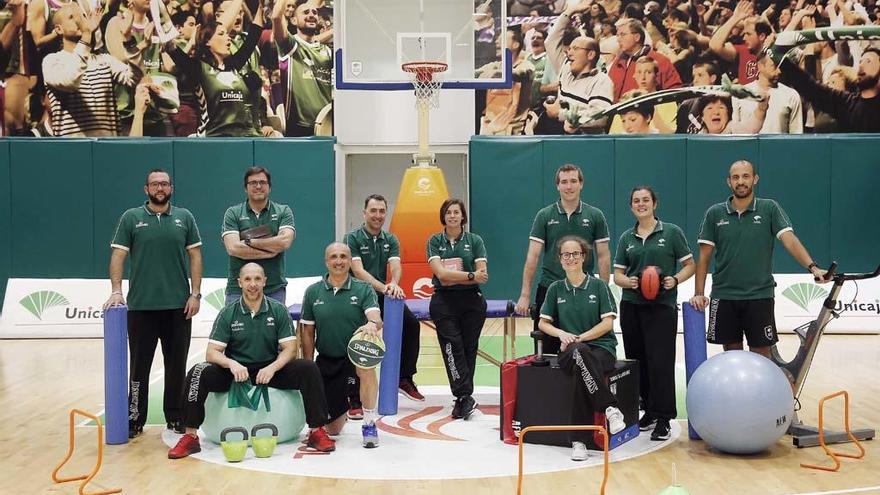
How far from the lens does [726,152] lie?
45.5 ft

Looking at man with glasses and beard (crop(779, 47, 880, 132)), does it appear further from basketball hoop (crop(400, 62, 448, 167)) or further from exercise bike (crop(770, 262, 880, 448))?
exercise bike (crop(770, 262, 880, 448))

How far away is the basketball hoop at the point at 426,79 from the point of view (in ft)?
41.7

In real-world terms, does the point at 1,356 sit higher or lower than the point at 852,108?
lower

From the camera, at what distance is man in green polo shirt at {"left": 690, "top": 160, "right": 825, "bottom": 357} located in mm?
6641

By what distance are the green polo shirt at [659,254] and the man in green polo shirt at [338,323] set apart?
6.07ft

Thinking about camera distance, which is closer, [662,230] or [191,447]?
[191,447]

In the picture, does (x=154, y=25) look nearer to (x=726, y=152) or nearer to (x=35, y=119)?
(x=35, y=119)

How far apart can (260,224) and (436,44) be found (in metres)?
6.71

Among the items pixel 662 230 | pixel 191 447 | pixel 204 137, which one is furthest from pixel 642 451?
pixel 204 137

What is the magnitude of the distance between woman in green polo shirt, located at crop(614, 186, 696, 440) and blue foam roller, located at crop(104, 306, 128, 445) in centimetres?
349

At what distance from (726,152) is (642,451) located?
8402mm

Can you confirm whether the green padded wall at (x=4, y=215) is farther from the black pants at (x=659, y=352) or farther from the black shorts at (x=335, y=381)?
the black pants at (x=659, y=352)

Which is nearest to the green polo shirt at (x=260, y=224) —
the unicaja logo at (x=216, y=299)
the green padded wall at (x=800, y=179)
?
the unicaja logo at (x=216, y=299)

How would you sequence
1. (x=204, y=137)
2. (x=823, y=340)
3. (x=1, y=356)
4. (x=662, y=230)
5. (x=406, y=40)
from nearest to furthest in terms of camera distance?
(x=662, y=230)
(x=1, y=356)
(x=823, y=340)
(x=406, y=40)
(x=204, y=137)
